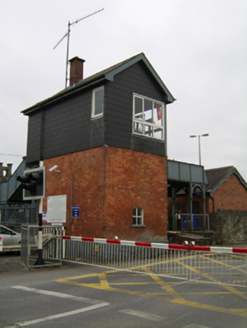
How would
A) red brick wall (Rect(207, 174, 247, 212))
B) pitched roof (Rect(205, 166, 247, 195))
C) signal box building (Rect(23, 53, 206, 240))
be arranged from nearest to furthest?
signal box building (Rect(23, 53, 206, 240)) → pitched roof (Rect(205, 166, 247, 195)) → red brick wall (Rect(207, 174, 247, 212))

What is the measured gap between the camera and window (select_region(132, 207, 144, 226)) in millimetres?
15375

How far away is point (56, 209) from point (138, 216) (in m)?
4.06

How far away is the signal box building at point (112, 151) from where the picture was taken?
1462cm

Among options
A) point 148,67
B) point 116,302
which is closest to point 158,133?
point 148,67

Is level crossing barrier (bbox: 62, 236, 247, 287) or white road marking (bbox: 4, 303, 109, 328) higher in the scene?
level crossing barrier (bbox: 62, 236, 247, 287)

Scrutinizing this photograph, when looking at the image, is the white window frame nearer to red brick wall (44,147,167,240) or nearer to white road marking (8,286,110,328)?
red brick wall (44,147,167,240)

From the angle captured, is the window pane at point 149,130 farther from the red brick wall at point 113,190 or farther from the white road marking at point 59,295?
the white road marking at point 59,295

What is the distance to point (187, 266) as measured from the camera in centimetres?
964

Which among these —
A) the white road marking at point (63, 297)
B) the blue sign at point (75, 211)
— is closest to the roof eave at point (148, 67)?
the blue sign at point (75, 211)

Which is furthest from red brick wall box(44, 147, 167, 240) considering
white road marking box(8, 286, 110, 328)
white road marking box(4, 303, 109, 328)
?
white road marking box(4, 303, 109, 328)

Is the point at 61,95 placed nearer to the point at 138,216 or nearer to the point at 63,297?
the point at 138,216

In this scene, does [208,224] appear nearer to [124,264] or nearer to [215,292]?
[124,264]

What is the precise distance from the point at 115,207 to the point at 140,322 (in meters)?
9.08

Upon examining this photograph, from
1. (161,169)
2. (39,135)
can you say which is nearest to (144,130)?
(161,169)
